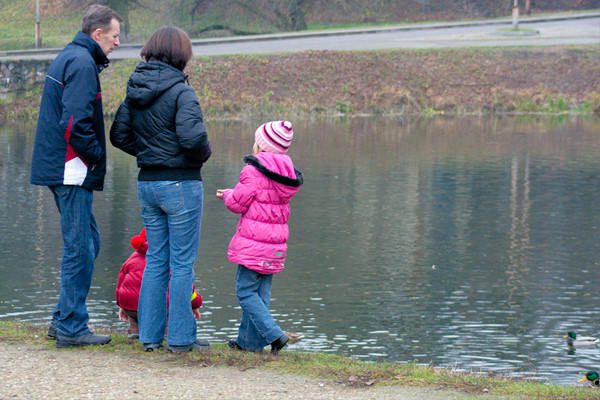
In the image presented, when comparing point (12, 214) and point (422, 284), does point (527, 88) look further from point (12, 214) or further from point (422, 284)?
point (422, 284)

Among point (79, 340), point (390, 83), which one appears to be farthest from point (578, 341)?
point (390, 83)

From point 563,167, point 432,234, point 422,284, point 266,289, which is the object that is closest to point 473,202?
point 432,234

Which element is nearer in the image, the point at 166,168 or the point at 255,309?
the point at 166,168

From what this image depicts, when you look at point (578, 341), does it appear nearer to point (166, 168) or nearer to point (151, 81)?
point (166, 168)

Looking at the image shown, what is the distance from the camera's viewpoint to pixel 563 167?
21.3m

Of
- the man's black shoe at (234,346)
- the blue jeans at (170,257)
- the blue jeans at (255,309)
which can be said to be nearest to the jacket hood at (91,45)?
the blue jeans at (170,257)

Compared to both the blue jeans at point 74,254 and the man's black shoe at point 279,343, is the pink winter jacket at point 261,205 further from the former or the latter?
the blue jeans at point 74,254

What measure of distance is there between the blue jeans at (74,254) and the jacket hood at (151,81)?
70 centimetres

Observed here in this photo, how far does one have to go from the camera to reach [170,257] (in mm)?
7613

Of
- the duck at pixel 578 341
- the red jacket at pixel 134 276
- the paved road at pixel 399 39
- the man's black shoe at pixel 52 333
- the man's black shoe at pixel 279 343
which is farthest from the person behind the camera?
the paved road at pixel 399 39

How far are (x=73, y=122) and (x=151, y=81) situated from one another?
20.9 inches

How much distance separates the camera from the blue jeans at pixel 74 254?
298 inches

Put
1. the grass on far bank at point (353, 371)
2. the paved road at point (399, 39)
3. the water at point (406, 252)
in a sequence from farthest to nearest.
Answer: the paved road at point (399, 39)
the water at point (406, 252)
the grass on far bank at point (353, 371)

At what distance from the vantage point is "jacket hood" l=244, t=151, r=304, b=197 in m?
7.70
